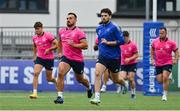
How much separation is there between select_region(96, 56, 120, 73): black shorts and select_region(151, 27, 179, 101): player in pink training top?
359 centimetres

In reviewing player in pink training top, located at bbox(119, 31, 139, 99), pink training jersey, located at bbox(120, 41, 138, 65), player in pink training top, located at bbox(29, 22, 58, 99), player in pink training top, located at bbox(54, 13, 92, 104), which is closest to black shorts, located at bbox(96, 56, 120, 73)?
player in pink training top, located at bbox(54, 13, 92, 104)

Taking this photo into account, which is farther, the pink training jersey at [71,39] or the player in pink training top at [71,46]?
the pink training jersey at [71,39]

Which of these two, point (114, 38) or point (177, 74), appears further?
point (177, 74)

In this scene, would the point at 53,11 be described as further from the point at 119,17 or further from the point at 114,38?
the point at 114,38

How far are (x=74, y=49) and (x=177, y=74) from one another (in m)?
8.43

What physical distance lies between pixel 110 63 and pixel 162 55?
4161 millimetres

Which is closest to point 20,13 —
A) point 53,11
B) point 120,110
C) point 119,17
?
point 53,11

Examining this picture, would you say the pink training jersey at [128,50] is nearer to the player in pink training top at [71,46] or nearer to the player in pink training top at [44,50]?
the player in pink training top at [44,50]

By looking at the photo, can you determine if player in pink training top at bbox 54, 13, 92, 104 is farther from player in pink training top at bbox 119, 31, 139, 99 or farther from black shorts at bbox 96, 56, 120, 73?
player in pink training top at bbox 119, 31, 139, 99

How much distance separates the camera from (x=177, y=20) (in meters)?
33.7

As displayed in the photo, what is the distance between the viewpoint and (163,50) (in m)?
22.0

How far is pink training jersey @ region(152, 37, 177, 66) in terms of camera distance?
2191 cm

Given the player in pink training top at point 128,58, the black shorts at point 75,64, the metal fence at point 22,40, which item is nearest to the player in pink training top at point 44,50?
the black shorts at point 75,64

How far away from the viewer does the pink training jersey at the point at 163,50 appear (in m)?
21.9
